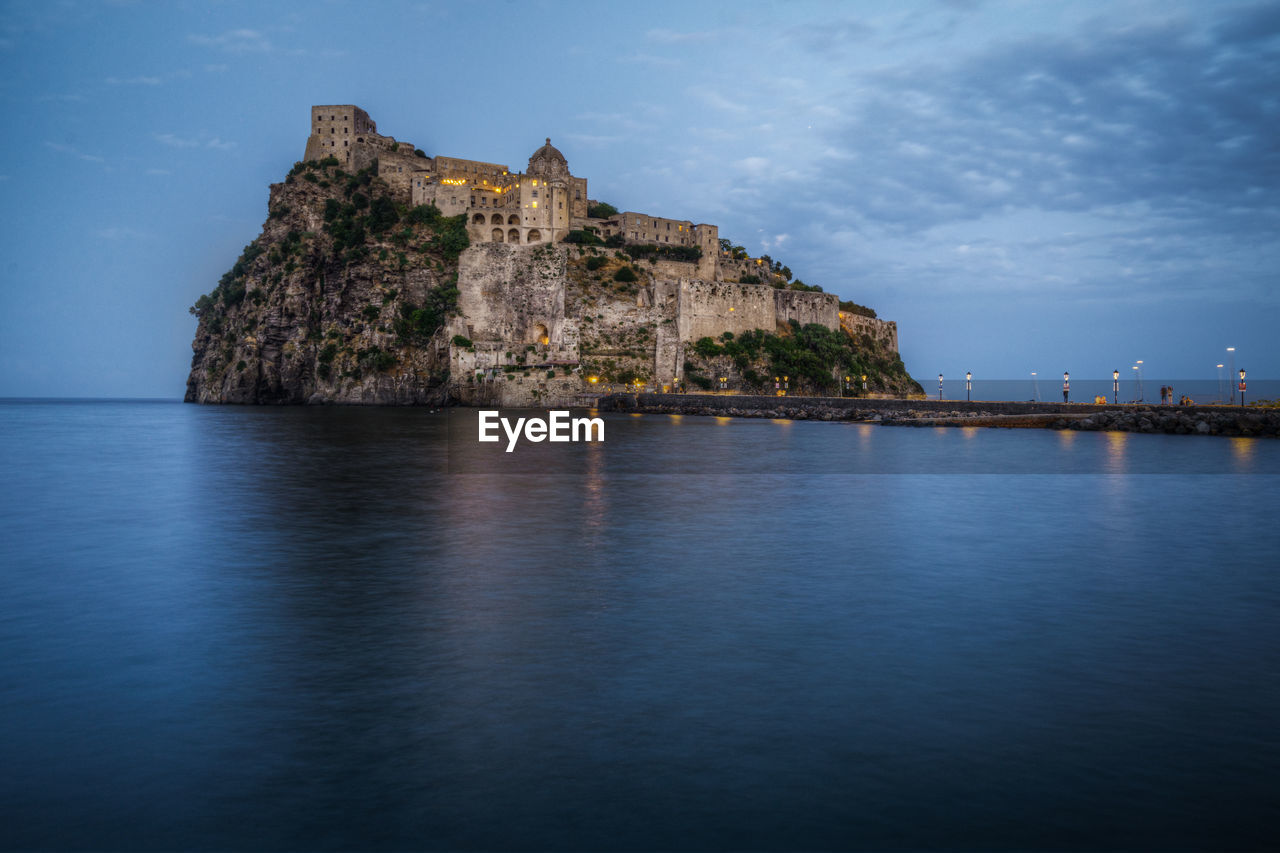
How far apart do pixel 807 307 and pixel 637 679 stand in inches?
2838

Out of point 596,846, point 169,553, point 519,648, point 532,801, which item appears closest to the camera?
point 596,846

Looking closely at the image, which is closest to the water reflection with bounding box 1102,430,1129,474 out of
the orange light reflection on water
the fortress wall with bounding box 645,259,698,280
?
the orange light reflection on water

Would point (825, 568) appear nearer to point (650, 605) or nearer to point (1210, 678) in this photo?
point (650, 605)

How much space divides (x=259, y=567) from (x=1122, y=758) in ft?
32.4

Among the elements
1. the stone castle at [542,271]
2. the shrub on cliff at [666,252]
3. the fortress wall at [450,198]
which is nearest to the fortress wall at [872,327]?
the stone castle at [542,271]

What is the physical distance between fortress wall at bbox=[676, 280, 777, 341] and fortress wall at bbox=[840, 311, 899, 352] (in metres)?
12.3

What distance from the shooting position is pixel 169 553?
1189 centimetres

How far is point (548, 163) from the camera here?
7725cm

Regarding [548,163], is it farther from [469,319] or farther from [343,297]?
[343,297]

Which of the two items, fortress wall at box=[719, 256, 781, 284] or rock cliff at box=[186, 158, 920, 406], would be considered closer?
rock cliff at box=[186, 158, 920, 406]

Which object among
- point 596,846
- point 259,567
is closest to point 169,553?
point 259,567

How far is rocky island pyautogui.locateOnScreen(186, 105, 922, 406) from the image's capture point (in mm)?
68125

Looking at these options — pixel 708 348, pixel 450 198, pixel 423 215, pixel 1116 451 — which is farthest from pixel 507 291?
pixel 1116 451

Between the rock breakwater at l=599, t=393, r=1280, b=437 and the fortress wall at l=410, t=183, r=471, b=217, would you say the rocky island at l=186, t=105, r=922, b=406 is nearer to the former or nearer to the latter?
the fortress wall at l=410, t=183, r=471, b=217
